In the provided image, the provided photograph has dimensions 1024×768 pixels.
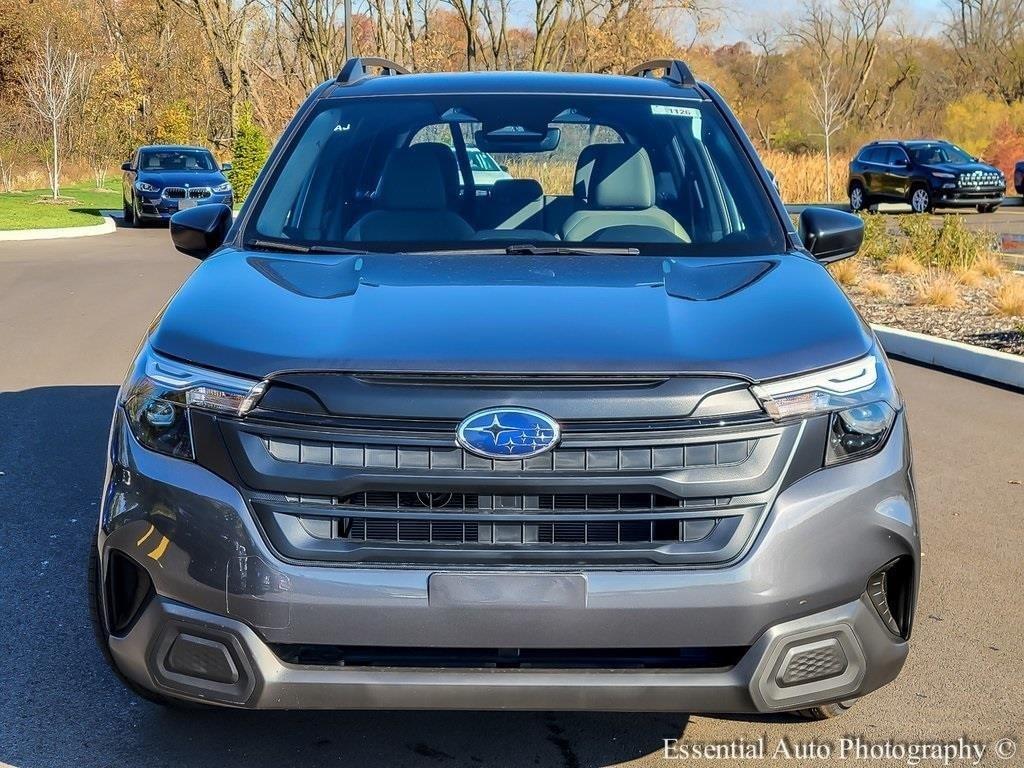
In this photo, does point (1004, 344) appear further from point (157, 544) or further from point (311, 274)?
point (157, 544)

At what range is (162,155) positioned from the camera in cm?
2838

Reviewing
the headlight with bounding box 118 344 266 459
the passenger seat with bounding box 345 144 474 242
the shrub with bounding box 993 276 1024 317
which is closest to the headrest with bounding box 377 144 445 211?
the passenger seat with bounding box 345 144 474 242

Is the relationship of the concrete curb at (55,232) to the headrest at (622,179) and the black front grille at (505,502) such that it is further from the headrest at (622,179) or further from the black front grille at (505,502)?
the black front grille at (505,502)

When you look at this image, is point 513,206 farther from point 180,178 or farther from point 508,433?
point 180,178

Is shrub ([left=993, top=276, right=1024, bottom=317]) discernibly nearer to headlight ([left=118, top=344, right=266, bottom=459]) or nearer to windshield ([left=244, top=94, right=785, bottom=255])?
windshield ([left=244, top=94, right=785, bottom=255])

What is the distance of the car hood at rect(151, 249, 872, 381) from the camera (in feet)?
9.93

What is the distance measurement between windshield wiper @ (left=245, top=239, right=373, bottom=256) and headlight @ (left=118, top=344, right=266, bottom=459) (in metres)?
0.95

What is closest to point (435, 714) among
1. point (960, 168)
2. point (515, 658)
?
point (515, 658)

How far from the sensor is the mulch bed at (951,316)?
10930mm

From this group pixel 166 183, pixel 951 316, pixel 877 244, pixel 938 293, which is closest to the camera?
pixel 951 316

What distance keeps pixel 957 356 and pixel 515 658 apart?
26.0 feet

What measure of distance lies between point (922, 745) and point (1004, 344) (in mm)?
7552

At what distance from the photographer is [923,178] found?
104 ft

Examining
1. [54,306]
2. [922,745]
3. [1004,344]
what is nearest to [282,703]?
[922,745]
